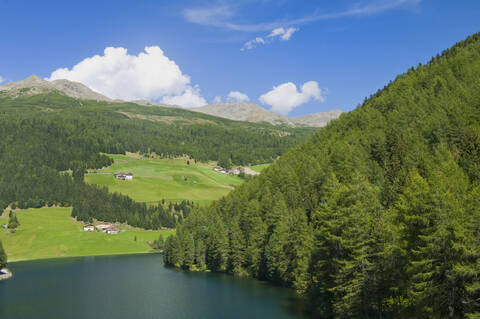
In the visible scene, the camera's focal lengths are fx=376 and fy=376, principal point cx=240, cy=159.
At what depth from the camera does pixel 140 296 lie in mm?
Result: 89250

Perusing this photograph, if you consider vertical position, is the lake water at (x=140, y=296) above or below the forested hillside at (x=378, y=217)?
below

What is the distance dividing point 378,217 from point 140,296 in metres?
63.2

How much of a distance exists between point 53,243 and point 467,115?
19318 cm

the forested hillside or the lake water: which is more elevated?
the forested hillside

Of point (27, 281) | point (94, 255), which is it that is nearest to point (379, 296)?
point (27, 281)

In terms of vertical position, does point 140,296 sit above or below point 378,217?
below

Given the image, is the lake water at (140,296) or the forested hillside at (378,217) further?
the lake water at (140,296)

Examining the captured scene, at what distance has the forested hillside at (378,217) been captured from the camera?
33.1 metres

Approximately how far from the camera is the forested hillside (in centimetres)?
3312

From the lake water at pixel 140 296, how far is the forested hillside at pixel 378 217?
270 inches

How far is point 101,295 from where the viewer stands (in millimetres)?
93500

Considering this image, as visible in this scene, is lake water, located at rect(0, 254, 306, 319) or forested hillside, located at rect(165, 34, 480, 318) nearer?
forested hillside, located at rect(165, 34, 480, 318)

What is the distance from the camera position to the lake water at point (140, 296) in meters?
72.0

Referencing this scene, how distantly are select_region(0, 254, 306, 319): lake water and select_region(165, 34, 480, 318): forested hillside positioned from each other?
6.86m
